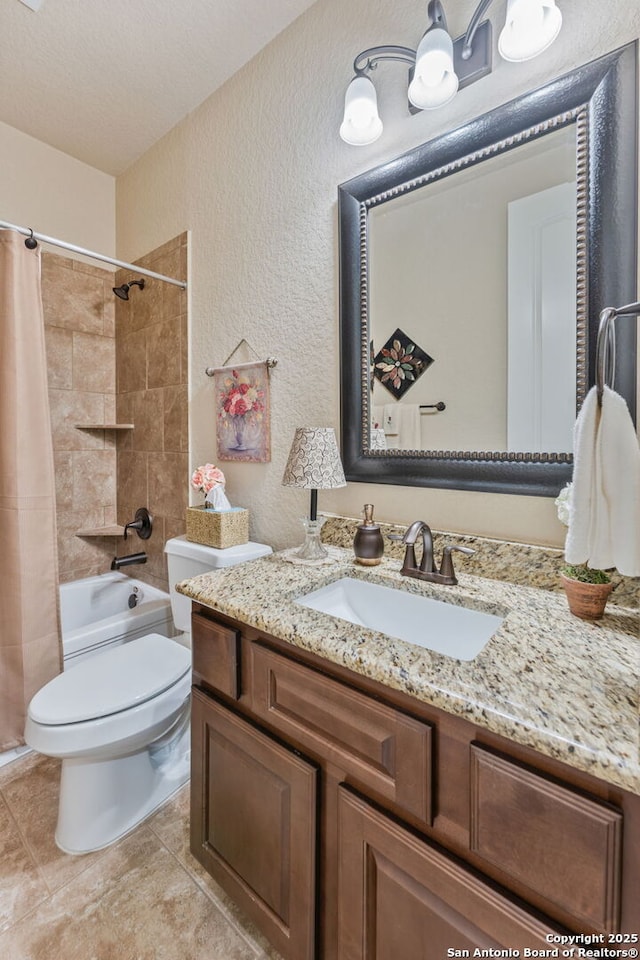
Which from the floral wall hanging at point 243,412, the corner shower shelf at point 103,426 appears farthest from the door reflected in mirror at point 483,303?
the corner shower shelf at point 103,426

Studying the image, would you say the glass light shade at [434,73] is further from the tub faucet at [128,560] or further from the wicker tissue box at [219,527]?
the tub faucet at [128,560]

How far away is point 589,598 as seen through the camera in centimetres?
82

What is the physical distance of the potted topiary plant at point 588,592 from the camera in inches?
32.3

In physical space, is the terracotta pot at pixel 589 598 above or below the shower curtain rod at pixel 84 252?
below

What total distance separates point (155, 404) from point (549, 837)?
2.22m

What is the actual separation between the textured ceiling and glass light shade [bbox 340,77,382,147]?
23.8 inches

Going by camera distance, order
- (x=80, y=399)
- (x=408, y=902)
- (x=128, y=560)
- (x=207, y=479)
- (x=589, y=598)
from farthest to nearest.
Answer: (x=80, y=399), (x=128, y=560), (x=207, y=479), (x=589, y=598), (x=408, y=902)

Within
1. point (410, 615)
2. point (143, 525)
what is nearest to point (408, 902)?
point (410, 615)

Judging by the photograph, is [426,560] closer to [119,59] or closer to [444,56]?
[444,56]

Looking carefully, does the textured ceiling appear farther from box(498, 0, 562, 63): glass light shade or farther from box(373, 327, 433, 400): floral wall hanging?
box(373, 327, 433, 400): floral wall hanging

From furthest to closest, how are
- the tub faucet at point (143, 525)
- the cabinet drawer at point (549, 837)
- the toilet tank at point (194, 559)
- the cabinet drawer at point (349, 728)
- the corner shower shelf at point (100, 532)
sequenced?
the corner shower shelf at point (100, 532)
the tub faucet at point (143, 525)
the toilet tank at point (194, 559)
the cabinet drawer at point (349, 728)
the cabinet drawer at point (549, 837)

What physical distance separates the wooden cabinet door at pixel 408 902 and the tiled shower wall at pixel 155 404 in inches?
62.2

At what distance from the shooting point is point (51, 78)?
1.79 m

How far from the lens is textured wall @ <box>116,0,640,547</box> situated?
1.08m
